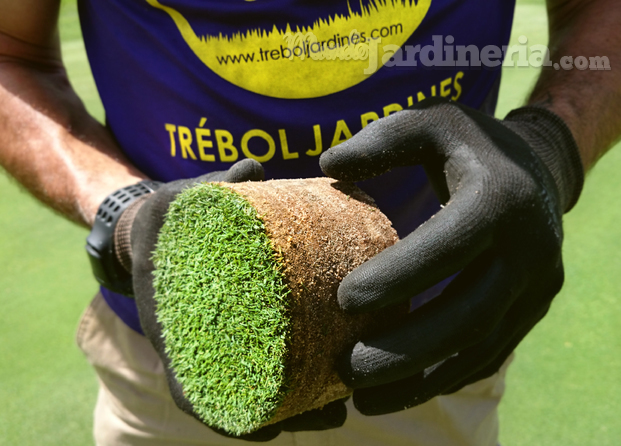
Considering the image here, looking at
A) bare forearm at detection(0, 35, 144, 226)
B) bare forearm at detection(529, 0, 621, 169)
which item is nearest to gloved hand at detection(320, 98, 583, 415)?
bare forearm at detection(529, 0, 621, 169)

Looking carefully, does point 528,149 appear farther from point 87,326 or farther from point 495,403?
point 87,326

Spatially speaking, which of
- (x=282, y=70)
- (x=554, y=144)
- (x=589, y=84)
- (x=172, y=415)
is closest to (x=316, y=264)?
(x=282, y=70)

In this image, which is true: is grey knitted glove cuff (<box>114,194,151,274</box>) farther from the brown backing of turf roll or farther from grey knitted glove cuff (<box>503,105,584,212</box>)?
grey knitted glove cuff (<box>503,105,584,212</box>)

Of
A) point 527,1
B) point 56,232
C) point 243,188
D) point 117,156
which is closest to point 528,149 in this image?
point 243,188

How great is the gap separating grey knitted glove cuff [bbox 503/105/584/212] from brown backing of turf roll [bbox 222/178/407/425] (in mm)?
343

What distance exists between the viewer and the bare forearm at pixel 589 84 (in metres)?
1.13

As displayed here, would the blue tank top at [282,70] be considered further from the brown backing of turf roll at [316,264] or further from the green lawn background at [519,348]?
the green lawn background at [519,348]

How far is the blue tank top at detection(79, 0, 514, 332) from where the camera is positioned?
978 millimetres

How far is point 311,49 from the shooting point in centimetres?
98

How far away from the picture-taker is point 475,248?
2.46 ft

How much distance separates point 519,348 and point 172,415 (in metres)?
1.52

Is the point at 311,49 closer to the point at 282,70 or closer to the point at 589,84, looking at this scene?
the point at 282,70

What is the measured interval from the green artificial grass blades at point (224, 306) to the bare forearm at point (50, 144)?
450mm

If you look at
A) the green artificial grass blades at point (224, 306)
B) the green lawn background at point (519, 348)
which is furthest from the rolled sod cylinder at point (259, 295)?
the green lawn background at point (519, 348)
